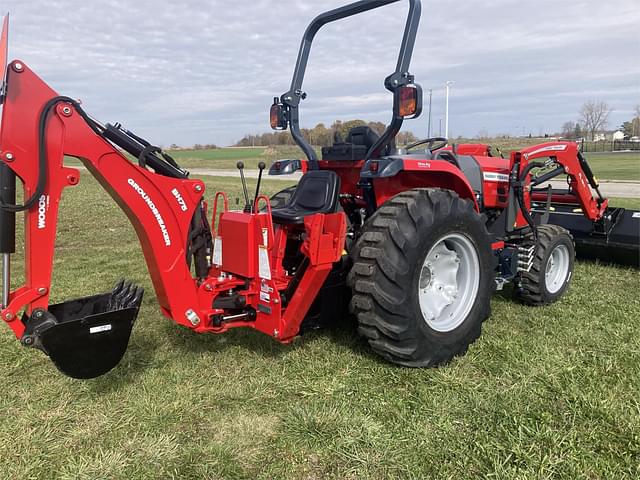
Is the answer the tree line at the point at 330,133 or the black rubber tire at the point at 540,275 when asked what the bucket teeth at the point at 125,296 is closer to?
the tree line at the point at 330,133

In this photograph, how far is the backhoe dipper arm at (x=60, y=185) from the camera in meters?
2.58

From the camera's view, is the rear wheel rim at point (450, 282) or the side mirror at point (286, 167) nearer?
the rear wheel rim at point (450, 282)

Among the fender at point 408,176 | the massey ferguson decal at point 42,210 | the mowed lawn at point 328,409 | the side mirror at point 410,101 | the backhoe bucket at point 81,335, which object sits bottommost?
the mowed lawn at point 328,409

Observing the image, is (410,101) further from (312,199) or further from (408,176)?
(312,199)

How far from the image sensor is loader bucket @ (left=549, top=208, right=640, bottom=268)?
5.96m

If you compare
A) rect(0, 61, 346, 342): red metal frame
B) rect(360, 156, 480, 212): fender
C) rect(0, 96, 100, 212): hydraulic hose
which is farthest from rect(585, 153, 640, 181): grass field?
rect(0, 96, 100, 212): hydraulic hose

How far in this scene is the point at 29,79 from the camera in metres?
2.60

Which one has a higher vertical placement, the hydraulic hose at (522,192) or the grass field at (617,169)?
the grass field at (617,169)

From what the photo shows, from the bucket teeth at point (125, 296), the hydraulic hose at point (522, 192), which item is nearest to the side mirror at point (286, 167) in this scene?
the bucket teeth at point (125, 296)

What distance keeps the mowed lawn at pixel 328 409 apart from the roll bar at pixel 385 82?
1.60 meters

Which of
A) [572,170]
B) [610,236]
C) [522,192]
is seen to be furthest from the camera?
[610,236]

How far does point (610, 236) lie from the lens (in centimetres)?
611

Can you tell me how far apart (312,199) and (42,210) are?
1.75m

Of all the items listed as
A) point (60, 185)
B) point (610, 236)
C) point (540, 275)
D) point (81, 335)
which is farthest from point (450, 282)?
point (610, 236)
